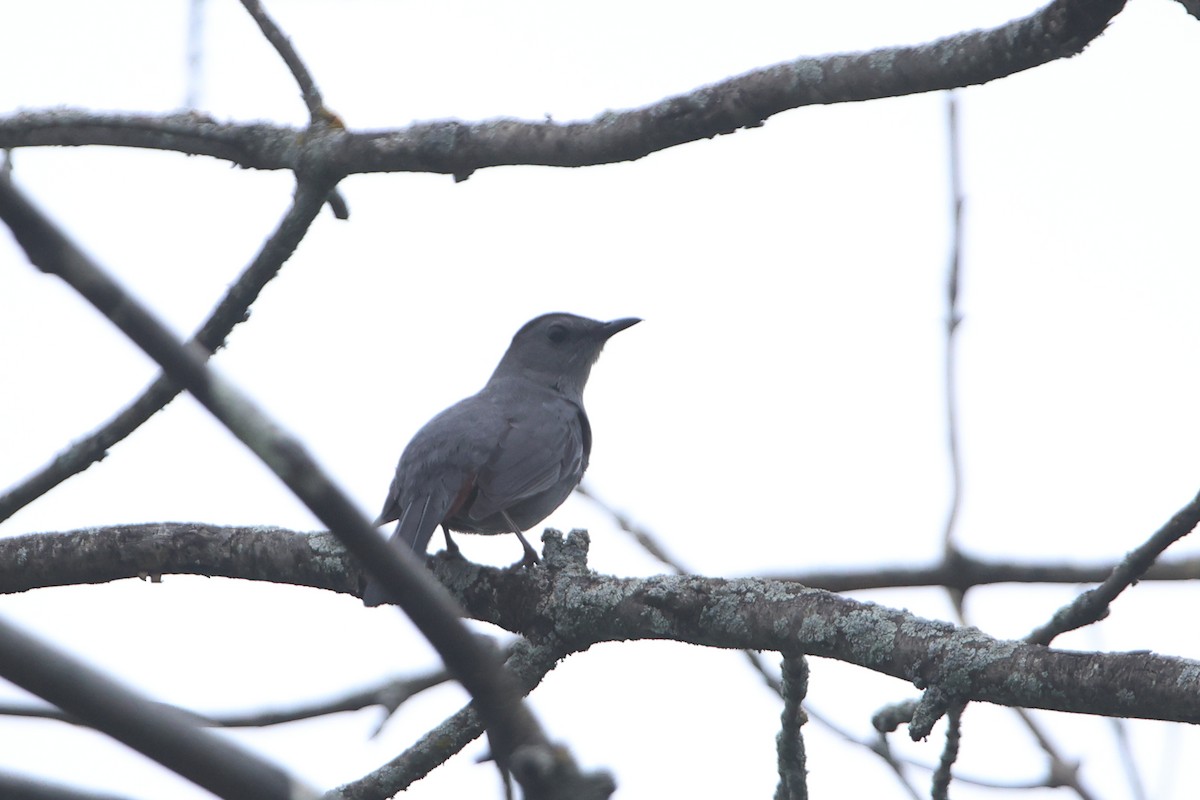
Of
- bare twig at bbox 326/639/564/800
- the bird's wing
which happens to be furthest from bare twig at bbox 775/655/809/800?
the bird's wing

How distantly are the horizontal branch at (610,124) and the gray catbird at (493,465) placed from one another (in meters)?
1.36

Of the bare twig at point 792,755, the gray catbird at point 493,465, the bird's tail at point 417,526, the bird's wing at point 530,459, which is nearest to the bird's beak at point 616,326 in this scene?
the gray catbird at point 493,465

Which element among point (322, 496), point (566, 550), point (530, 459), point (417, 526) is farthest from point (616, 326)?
point (322, 496)

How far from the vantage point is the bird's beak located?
24.7ft

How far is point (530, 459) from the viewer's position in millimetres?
5656


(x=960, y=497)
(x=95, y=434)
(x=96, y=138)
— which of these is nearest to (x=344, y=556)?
(x=95, y=434)

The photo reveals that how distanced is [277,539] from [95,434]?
0.67 metres

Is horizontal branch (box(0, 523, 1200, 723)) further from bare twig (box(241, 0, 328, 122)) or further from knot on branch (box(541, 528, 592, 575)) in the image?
bare twig (box(241, 0, 328, 122))

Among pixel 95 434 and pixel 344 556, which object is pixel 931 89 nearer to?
pixel 344 556

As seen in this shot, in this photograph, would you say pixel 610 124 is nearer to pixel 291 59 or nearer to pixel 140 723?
pixel 291 59

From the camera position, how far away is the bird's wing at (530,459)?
5375 millimetres

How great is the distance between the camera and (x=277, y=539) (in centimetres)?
418

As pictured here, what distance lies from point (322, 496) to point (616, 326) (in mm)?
6588

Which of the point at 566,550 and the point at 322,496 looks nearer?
the point at 322,496
